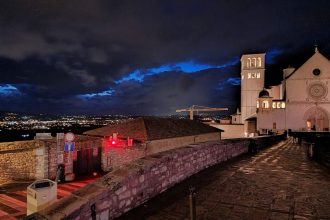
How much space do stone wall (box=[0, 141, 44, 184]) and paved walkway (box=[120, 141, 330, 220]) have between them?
8880 mm

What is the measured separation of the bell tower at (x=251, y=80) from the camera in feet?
181

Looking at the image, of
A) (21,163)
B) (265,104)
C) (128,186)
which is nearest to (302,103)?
(265,104)

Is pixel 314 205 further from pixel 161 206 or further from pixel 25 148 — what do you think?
pixel 25 148

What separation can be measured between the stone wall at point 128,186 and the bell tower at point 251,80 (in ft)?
163

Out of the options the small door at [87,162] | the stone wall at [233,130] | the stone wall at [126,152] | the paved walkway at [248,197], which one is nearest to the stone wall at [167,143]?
the stone wall at [126,152]

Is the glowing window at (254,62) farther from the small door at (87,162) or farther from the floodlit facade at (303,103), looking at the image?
the small door at (87,162)

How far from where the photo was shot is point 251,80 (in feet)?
183

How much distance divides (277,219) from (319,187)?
3.49m

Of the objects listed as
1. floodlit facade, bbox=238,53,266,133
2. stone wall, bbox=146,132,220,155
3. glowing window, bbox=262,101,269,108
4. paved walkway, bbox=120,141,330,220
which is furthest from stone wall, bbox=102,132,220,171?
floodlit facade, bbox=238,53,266,133

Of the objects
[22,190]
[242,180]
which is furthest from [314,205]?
[22,190]

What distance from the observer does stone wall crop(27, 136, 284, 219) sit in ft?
14.3

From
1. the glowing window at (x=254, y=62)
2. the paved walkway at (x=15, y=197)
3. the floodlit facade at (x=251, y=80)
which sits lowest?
the paved walkway at (x=15, y=197)

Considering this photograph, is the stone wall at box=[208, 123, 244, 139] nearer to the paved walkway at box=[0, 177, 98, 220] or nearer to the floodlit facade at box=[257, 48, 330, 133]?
the floodlit facade at box=[257, 48, 330, 133]

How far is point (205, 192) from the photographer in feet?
22.9
